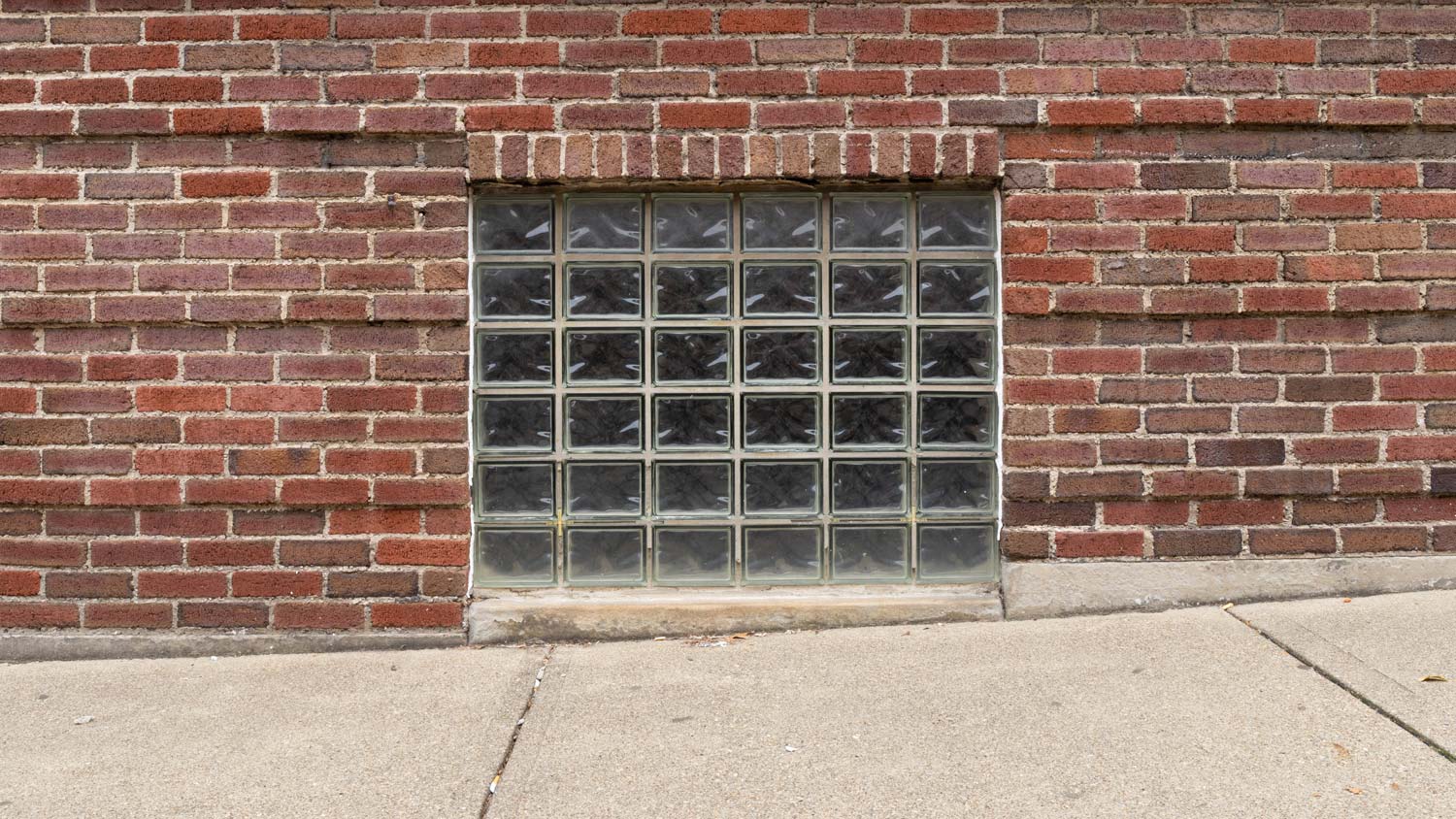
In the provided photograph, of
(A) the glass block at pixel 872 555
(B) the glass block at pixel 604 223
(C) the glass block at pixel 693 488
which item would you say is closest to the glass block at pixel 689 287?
(B) the glass block at pixel 604 223

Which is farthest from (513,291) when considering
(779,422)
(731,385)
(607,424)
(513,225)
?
(779,422)

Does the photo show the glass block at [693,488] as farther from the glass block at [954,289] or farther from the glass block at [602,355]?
the glass block at [954,289]

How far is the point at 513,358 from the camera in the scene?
3.53m

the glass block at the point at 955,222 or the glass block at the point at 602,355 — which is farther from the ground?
the glass block at the point at 955,222

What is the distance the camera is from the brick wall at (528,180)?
11.0 ft

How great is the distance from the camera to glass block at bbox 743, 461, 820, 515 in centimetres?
357

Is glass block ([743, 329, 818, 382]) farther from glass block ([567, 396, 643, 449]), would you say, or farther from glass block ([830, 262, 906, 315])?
glass block ([567, 396, 643, 449])

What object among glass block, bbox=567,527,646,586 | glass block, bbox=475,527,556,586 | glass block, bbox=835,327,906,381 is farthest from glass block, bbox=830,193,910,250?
glass block, bbox=475,527,556,586

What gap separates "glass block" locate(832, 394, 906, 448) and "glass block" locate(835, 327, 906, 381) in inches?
2.9

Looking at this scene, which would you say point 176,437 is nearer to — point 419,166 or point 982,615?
point 419,166

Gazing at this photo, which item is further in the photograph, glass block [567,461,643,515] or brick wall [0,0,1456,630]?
glass block [567,461,643,515]

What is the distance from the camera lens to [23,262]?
11.0 feet

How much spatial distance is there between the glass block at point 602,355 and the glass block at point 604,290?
69mm

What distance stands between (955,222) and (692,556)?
4.71 feet
